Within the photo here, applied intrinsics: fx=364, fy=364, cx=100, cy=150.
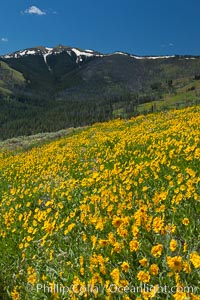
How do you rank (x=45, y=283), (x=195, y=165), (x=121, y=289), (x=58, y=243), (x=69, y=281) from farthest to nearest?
(x=195, y=165) → (x=58, y=243) → (x=45, y=283) → (x=69, y=281) → (x=121, y=289)

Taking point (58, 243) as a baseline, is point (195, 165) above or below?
above

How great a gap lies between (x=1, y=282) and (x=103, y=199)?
230cm

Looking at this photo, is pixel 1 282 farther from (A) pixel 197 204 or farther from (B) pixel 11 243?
(A) pixel 197 204

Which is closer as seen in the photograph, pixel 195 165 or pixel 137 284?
pixel 137 284

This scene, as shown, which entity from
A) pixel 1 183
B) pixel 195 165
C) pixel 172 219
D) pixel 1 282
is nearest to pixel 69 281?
pixel 172 219

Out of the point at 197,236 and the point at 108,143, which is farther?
the point at 108,143

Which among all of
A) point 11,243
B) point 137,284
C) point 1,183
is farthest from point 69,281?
point 1,183

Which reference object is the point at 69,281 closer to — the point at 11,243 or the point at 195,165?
the point at 11,243

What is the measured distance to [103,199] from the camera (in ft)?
20.9

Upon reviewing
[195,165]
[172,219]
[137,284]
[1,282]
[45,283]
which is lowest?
[1,282]

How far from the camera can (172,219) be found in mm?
5301

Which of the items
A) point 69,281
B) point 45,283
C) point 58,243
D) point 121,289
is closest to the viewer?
point 121,289

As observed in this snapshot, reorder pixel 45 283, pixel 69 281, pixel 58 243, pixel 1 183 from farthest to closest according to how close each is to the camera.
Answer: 1. pixel 1 183
2. pixel 58 243
3. pixel 45 283
4. pixel 69 281

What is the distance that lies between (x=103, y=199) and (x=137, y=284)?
2.42 meters
